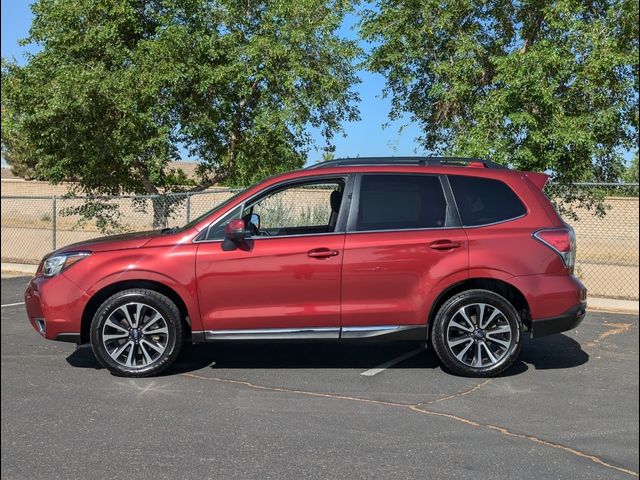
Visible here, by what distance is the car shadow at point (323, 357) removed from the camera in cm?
511

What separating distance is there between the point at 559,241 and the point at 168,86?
28.0 ft

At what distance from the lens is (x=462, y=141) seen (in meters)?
9.84

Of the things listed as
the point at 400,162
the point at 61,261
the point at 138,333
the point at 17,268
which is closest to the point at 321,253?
the point at 400,162

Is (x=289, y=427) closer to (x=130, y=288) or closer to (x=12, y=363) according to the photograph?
(x=130, y=288)

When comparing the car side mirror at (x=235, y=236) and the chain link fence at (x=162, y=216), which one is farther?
the chain link fence at (x=162, y=216)

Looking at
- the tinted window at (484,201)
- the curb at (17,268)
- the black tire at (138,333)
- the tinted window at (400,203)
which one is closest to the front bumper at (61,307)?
the black tire at (138,333)

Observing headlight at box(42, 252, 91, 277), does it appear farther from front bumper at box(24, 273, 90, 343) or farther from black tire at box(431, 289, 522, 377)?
black tire at box(431, 289, 522, 377)

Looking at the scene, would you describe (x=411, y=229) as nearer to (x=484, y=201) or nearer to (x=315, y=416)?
(x=484, y=201)

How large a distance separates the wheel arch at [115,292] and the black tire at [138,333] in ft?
0.21

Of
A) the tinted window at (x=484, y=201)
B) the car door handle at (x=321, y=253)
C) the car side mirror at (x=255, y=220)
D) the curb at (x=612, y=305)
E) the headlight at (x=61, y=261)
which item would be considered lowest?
the curb at (x=612, y=305)

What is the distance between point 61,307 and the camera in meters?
4.68

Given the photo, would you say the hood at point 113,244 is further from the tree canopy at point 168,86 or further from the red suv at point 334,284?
the tree canopy at point 168,86

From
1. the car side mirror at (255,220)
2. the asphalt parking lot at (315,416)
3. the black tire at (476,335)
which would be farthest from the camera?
the car side mirror at (255,220)

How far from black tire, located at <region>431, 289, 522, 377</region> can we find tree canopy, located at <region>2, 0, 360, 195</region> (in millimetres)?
6853
